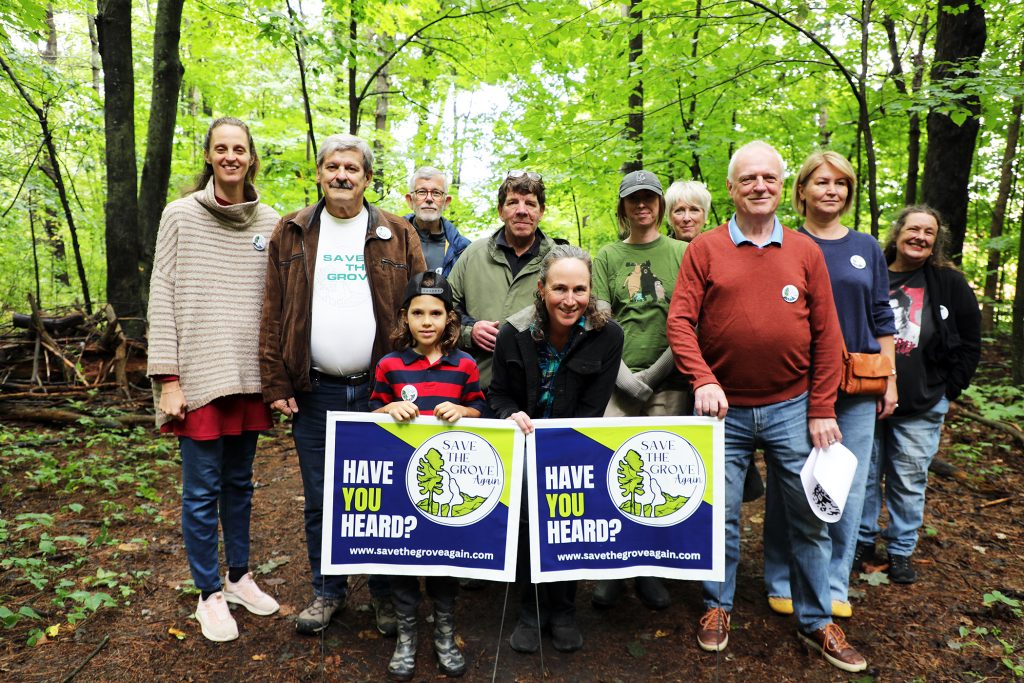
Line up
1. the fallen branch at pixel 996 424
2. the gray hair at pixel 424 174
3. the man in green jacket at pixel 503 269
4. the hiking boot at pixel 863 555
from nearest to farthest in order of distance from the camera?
the man in green jacket at pixel 503 269
the hiking boot at pixel 863 555
the gray hair at pixel 424 174
the fallen branch at pixel 996 424

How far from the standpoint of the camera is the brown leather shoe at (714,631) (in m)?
3.23

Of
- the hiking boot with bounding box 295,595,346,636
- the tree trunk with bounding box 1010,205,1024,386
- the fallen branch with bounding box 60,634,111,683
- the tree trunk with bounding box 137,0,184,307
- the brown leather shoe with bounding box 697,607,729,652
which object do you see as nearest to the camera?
the fallen branch with bounding box 60,634,111,683

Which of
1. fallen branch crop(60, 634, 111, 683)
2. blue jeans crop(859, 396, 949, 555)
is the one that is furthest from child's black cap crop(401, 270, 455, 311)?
blue jeans crop(859, 396, 949, 555)

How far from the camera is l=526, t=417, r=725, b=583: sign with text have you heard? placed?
301cm

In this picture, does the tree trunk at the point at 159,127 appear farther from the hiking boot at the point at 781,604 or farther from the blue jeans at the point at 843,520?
the hiking boot at the point at 781,604

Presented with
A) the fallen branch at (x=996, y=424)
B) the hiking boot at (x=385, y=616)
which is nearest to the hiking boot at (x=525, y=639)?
the hiking boot at (x=385, y=616)

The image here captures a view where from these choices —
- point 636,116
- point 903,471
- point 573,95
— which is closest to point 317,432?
point 903,471

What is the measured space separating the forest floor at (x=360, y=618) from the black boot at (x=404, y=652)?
9 cm

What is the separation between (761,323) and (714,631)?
174 cm

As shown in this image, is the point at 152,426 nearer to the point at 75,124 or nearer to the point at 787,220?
the point at 75,124

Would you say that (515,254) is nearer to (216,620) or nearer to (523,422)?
(523,422)

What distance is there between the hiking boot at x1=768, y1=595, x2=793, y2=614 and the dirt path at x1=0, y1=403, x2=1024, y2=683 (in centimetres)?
5

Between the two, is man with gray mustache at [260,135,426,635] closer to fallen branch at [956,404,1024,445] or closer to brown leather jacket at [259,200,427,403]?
brown leather jacket at [259,200,427,403]

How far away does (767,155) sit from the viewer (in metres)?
2.95
